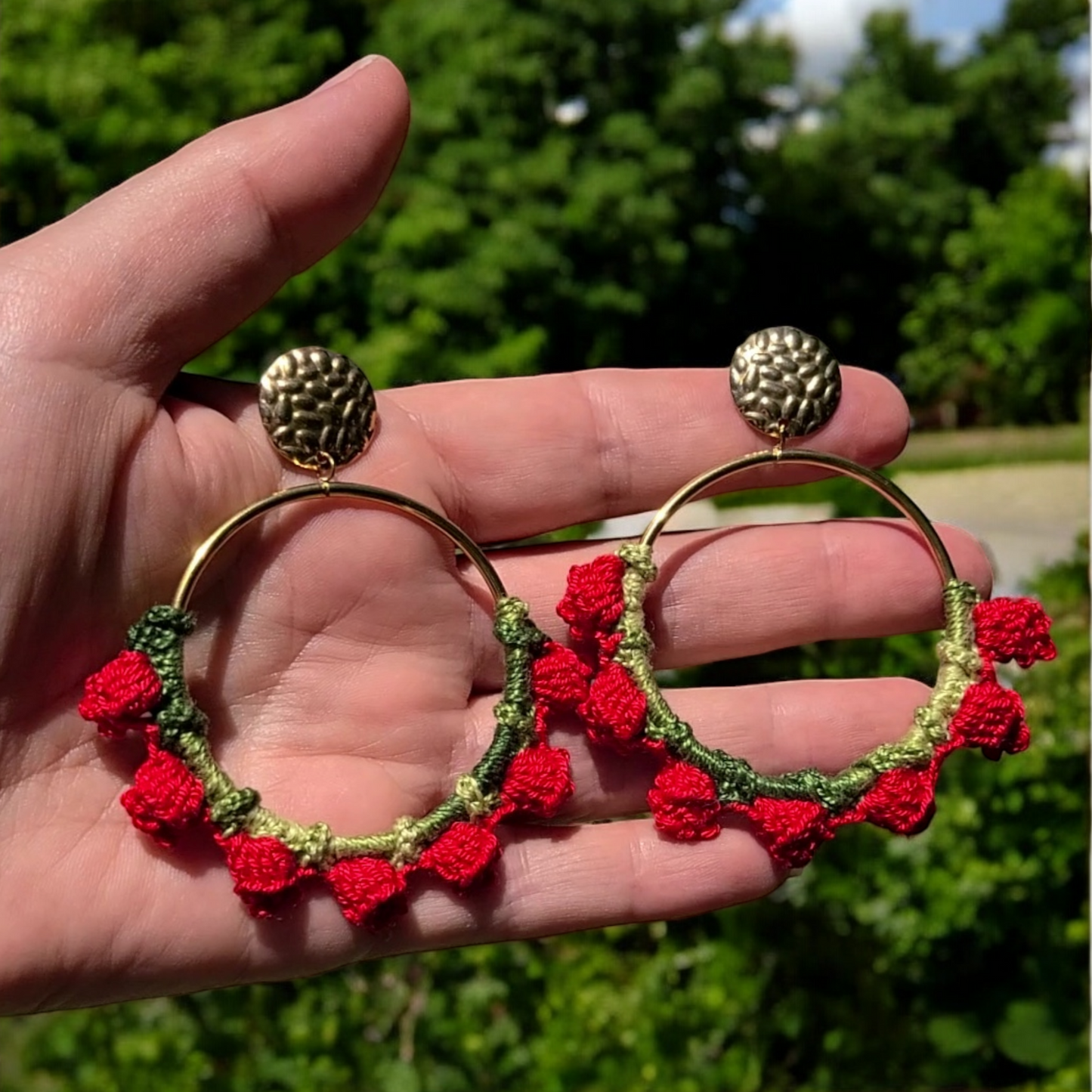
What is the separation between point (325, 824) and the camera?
172 centimetres

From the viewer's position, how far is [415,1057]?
7.69 feet

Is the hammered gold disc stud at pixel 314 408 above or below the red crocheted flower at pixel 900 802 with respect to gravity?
above

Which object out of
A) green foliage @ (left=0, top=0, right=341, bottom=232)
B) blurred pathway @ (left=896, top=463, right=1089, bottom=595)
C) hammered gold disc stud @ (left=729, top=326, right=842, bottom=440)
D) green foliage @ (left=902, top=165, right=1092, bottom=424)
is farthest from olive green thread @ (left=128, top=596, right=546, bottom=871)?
green foliage @ (left=902, top=165, right=1092, bottom=424)

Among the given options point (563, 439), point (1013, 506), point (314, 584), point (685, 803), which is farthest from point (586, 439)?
point (1013, 506)

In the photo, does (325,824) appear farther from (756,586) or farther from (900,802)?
(900,802)

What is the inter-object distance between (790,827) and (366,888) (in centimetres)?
67

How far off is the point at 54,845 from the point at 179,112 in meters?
2.72

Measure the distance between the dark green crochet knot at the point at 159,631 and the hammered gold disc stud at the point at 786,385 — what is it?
986 mm

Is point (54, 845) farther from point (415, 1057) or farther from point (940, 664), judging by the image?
point (940, 664)

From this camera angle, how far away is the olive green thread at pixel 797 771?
1796 mm

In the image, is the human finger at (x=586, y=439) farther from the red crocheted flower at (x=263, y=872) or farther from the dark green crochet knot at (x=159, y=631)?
the red crocheted flower at (x=263, y=872)

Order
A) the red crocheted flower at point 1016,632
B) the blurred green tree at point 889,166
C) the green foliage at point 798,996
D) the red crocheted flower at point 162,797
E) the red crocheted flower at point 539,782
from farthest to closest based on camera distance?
the blurred green tree at point 889,166 → the green foliage at point 798,996 → the red crocheted flower at point 1016,632 → the red crocheted flower at point 539,782 → the red crocheted flower at point 162,797

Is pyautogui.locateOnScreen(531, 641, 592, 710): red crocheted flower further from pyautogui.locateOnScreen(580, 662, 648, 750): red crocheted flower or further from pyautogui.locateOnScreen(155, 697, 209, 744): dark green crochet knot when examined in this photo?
pyautogui.locateOnScreen(155, 697, 209, 744): dark green crochet knot

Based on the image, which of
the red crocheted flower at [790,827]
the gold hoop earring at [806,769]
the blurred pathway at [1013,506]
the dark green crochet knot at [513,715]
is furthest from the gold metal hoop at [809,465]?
the blurred pathway at [1013,506]
